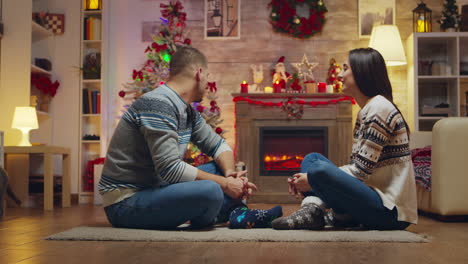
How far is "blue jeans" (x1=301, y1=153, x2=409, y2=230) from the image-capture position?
222 cm

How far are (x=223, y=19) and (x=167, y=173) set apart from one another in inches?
142

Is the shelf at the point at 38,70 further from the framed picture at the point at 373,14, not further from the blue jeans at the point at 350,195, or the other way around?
the blue jeans at the point at 350,195

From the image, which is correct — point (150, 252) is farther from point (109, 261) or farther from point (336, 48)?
point (336, 48)

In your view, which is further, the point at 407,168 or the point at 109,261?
the point at 407,168

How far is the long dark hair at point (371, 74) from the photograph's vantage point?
7.87 ft

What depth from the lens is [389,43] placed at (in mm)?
5016

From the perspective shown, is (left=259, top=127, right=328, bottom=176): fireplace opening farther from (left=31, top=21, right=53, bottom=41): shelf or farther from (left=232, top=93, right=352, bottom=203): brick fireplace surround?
(left=31, top=21, right=53, bottom=41): shelf

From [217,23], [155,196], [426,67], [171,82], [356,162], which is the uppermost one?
[217,23]

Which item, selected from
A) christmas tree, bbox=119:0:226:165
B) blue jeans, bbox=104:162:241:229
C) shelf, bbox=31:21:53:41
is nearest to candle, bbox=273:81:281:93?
christmas tree, bbox=119:0:226:165

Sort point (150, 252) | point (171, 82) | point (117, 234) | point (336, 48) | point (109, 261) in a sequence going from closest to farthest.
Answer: point (109, 261) < point (150, 252) < point (117, 234) < point (171, 82) < point (336, 48)

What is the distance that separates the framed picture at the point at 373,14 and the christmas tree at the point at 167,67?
1.69 m

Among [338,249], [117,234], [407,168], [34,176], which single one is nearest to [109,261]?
[117,234]

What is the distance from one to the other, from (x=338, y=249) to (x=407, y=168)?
62 centimetres

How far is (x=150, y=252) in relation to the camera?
5.96 feet
